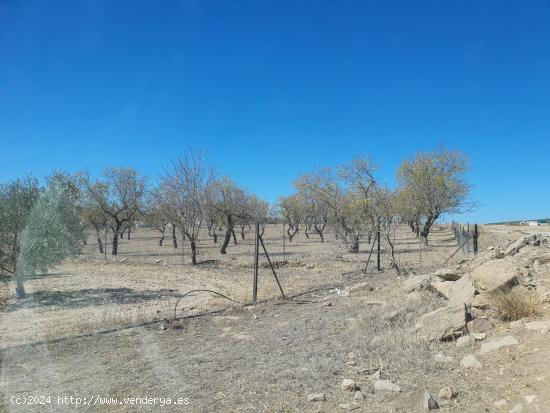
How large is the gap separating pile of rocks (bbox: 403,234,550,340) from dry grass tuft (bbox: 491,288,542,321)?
24cm

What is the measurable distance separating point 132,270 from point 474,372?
17.8 metres

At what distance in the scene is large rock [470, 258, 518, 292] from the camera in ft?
23.3

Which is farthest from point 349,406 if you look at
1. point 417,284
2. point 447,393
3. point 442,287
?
point 417,284

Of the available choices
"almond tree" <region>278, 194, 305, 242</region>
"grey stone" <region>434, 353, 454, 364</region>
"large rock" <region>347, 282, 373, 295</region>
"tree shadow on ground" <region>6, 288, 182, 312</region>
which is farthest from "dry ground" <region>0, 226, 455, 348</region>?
"almond tree" <region>278, 194, 305, 242</region>

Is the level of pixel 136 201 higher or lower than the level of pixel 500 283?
higher

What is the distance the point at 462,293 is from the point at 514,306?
1.14 m

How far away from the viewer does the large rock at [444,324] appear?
581cm

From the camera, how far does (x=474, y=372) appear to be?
465 cm

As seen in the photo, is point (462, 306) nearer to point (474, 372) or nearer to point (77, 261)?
point (474, 372)

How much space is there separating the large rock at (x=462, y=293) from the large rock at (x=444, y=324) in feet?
1.32

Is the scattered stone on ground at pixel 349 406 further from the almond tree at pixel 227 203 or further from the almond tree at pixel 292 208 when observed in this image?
the almond tree at pixel 292 208

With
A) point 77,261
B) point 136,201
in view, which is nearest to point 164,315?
point 77,261

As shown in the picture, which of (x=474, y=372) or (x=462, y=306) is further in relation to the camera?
(x=462, y=306)

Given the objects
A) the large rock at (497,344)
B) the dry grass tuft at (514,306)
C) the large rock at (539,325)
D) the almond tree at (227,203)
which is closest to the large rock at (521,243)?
the dry grass tuft at (514,306)
